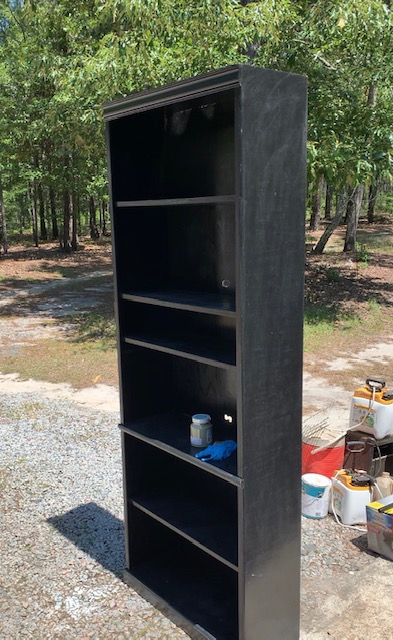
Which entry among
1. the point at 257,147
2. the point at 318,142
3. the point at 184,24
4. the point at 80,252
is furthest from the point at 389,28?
the point at 80,252

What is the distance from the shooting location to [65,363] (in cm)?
751

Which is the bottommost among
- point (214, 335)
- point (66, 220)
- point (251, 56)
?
point (214, 335)

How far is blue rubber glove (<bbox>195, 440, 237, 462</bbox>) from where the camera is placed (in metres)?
2.48

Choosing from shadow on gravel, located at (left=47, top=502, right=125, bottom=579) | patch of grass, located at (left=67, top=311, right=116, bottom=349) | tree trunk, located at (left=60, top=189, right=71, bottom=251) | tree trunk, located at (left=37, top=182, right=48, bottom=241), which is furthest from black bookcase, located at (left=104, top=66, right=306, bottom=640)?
tree trunk, located at (left=37, top=182, right=48, bottom=241)

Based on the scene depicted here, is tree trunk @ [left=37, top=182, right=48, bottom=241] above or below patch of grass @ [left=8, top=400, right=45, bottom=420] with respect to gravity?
above

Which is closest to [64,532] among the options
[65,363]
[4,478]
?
[4,478]

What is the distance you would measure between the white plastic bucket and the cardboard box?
38 centimetres

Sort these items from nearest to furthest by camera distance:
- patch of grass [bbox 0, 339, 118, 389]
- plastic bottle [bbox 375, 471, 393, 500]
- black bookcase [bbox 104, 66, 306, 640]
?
black bookcase [bbox 104, 66, 306, 640] < plastic bottle [bbox 375, 471, 393, 500] < patch of grass [bbox 0, 339, 118, 389]

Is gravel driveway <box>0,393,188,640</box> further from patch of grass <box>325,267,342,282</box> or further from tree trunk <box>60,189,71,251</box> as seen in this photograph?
tree trunk <box>60,189,71,251</box>

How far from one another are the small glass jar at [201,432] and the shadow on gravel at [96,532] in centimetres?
112

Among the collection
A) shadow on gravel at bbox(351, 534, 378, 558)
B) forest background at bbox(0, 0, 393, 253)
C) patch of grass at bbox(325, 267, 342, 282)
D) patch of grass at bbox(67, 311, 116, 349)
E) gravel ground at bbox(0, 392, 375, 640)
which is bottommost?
shadow on gravel at bbox(351, 534, 378, 558)

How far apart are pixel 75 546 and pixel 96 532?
0.64ft

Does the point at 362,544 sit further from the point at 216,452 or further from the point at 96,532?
the point at 96,532

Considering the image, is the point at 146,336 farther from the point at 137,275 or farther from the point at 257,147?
the point at 257,147
